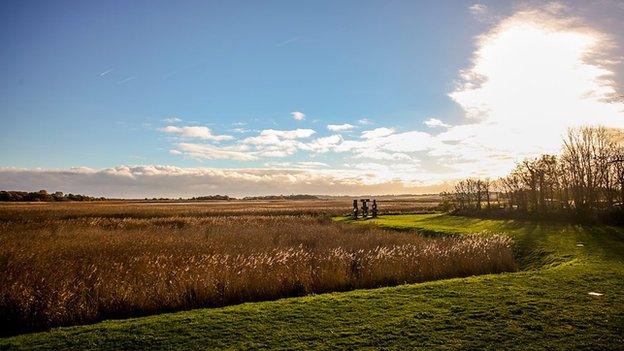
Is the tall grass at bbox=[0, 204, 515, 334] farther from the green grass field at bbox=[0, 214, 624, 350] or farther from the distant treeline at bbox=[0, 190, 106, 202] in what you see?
the distant treeline at bbox=[0, 190, 106, 202]

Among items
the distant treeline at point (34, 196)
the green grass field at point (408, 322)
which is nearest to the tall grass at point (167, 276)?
the green grass field at point (408, 322)

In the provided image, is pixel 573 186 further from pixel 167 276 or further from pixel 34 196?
pixel 34 196

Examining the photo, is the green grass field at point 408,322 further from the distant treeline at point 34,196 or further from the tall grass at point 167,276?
the distant treeline at point 34,196

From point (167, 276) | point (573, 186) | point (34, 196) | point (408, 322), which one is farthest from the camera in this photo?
point (34, 196)

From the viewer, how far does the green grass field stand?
7195 mm

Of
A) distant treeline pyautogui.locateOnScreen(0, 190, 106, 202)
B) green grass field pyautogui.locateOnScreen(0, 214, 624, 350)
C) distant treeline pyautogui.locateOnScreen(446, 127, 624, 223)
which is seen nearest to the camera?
green grass field pyautogui.locateOnScreen(0, 214, 624, 350)

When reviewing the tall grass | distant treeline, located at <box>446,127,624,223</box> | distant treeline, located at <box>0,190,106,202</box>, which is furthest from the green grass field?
distant treeline, located at <box>0,190,106,202</box>

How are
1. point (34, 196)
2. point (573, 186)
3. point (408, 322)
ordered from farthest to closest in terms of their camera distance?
point (34, 196), point (573, 186), point (408, 322)

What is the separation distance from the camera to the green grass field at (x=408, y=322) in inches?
283

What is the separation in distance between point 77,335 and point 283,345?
4199 mm

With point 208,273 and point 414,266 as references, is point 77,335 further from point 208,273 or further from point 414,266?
point 414,266

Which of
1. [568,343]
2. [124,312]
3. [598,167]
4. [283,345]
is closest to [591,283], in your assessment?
[568,343]

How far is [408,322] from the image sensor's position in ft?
26.9

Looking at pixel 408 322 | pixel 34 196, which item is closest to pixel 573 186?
pixel 408 322
